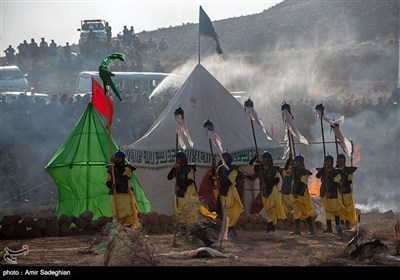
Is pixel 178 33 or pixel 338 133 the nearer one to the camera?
pixel 338 133

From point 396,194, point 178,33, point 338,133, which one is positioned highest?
point 178,33

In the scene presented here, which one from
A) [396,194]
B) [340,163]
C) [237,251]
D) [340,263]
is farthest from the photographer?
[396,194]

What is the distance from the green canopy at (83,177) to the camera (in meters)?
18.6

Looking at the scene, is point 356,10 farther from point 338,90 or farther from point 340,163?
point 340,163

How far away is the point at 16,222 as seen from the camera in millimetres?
16406

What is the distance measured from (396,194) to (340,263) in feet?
50.4

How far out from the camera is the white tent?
1983 cm

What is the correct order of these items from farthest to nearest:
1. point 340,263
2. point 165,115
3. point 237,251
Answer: point 165,115 < point 237,251 < point 340,263

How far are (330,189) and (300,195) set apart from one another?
1.73ft

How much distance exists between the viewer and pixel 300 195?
17438mm

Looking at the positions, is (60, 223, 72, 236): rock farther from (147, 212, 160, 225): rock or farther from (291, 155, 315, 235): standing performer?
(291, 155, 315, 235): standing performer

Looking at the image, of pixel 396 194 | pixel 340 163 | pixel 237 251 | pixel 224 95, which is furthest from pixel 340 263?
pixel 396 194

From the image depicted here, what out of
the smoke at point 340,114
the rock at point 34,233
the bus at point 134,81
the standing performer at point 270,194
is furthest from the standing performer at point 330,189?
the bus at point 134,81

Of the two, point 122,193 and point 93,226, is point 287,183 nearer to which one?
point 122,193
